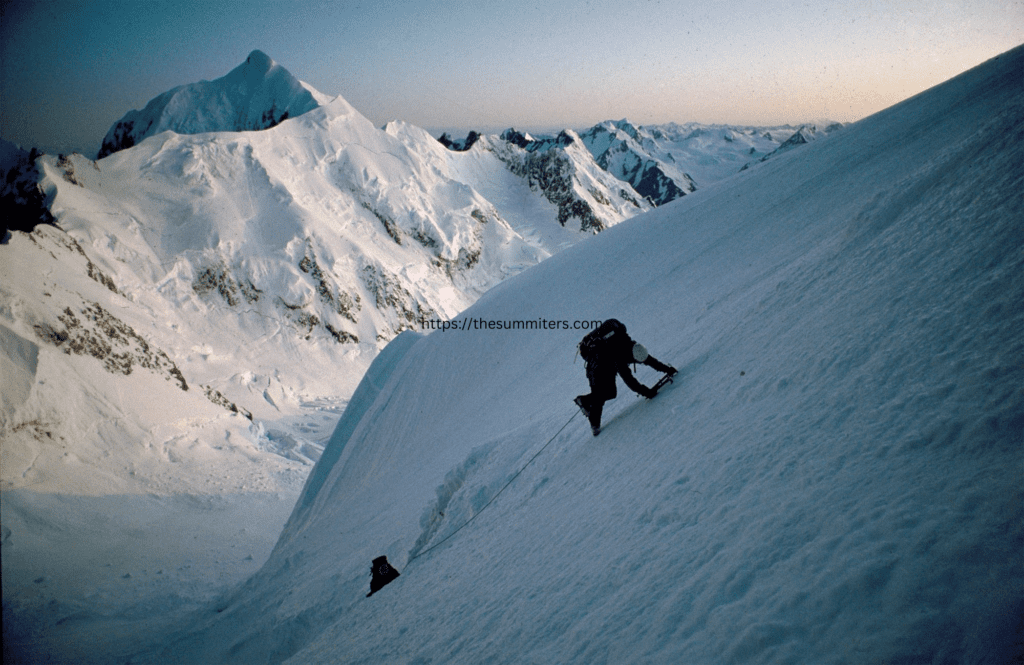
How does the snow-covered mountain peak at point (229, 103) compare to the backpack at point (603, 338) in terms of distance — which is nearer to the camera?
the backpack at point (603, 338)

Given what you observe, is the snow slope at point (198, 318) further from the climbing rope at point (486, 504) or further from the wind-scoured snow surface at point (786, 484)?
the wind-scoured snow surface at point (786, 484)

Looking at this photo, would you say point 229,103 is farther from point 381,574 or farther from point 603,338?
point 603,338

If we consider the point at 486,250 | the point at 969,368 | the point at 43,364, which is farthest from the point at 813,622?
the point at 486,250

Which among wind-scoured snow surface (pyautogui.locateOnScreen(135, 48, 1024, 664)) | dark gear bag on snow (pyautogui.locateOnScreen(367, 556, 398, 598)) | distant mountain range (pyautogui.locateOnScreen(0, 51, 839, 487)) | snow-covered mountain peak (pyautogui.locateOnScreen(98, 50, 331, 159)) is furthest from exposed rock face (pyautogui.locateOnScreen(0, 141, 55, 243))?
snow-covered mountain peak (pyautogui.locateOnScreen(98, 50, 331, 159))

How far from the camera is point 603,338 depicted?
4625 mm

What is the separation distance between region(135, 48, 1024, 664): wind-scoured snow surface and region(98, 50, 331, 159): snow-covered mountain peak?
162 metres

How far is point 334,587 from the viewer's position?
23.6ft

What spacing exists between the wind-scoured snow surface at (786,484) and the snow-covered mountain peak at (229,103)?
16225 cm

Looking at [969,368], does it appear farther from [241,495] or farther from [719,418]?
[241,495]

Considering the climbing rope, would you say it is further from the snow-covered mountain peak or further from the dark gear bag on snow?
the snow-covered mountain peak

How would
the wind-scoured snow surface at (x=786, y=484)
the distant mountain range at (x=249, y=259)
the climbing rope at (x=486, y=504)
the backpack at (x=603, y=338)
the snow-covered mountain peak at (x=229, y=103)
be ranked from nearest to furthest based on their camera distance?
the wind-scoured snow surface at (x=786, y=484) → the backpack at (x=603, y=338) → the climbing rope at (x=486, y=504) → the distant mountain range at (x=249, y=259) → the snow-covered mountain peak at (x=229, y=103)

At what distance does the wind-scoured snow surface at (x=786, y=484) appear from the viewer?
1.58 meters

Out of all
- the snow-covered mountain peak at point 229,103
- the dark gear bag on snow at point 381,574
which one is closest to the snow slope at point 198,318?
the dark gear bag on snow at point 381,574

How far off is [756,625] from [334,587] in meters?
7.41
